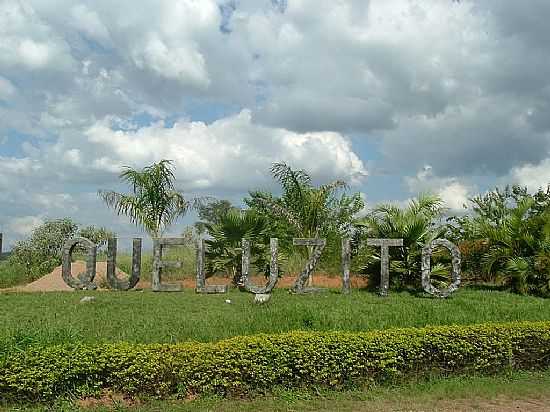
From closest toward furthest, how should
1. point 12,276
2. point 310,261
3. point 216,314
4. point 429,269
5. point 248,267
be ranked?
point 216,314, point 429,269, point 248,267, point 310,261, point 12,276

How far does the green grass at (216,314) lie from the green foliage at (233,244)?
46.4 inches

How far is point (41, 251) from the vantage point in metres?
23.0

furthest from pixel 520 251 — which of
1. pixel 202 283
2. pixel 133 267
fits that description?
pixel 133 267

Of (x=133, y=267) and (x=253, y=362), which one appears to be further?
(x=133, y=267)

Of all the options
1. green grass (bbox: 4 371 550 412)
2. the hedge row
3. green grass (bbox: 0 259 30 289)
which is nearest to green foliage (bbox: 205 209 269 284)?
the hedge row

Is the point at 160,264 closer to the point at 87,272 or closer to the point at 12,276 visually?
the point at 87,272

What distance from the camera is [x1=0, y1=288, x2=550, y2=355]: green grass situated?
8.41 meters

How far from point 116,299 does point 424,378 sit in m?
7.81

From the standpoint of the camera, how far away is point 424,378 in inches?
307

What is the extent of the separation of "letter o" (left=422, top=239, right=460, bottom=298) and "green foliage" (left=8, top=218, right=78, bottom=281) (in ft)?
49.8

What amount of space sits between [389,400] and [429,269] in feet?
25.1

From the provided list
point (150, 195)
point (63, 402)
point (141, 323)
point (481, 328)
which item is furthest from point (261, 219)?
point (63, 402)

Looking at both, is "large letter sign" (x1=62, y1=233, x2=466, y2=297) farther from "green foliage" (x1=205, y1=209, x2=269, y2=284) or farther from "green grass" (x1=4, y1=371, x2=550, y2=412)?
"green grass" (x1=4, y1=371, x2=550, y2=412)

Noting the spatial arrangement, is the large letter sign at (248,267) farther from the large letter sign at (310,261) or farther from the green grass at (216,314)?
the green grass at (216,314)
